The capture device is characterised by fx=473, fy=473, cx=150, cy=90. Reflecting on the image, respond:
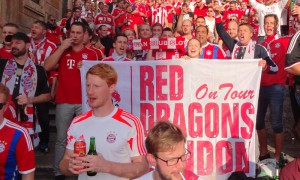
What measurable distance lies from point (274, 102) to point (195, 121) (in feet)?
4.15

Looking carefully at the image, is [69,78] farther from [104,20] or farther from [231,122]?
[104,20]

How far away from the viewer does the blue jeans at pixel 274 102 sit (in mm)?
6652

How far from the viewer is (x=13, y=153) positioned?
3.71 m

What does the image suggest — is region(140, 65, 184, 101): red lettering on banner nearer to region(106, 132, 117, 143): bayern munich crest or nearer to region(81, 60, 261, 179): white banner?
region(81, 60, 261, 179): white banner

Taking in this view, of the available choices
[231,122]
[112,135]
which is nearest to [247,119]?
[231,122]

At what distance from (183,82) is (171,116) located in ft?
1.60

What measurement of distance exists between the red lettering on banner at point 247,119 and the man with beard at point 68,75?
7.27 ft

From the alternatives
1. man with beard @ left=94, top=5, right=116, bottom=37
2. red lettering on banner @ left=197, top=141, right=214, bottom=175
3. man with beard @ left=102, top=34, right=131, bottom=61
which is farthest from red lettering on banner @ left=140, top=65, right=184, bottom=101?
man with beard @ left=94, top=5, right=116, bottom=37

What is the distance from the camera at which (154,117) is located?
6.33 metres

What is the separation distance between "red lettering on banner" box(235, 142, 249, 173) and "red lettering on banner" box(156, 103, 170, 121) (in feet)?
3.29

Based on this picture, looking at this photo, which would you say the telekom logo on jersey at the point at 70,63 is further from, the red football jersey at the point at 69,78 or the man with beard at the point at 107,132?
the man with beard at the point at 107,132

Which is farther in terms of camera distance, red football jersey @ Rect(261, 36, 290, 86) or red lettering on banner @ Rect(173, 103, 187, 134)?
red football jersey @ Rect(261, 36, 290, 86)

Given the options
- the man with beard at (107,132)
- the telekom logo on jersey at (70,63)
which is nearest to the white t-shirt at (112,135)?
the man with beard at (107,132)

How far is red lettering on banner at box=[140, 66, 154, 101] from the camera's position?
6391mm
